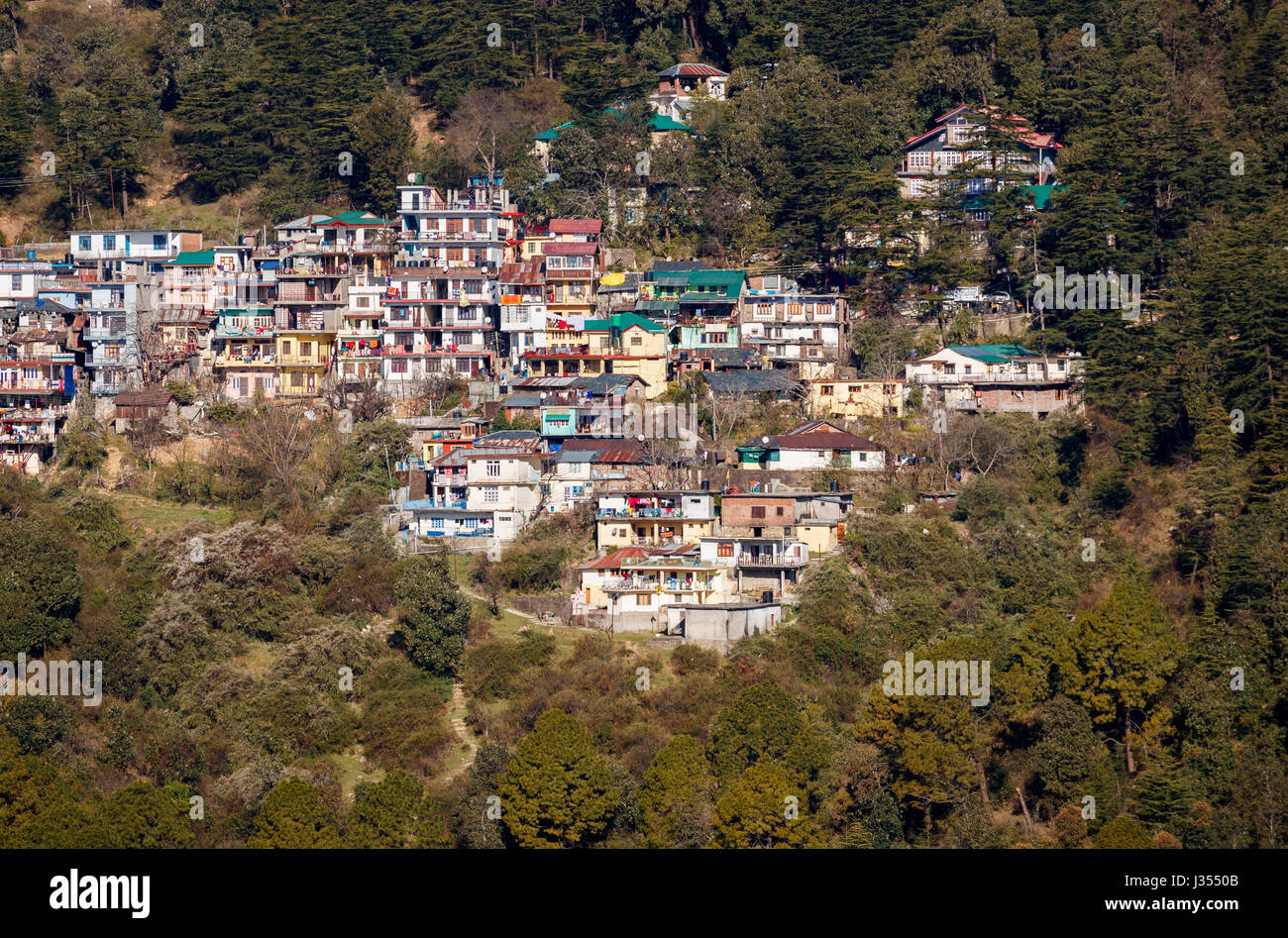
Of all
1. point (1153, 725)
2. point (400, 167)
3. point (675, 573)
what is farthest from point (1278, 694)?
point (400, 167)

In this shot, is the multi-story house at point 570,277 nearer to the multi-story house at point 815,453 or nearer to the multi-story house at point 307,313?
the multi-story house at point 307,313

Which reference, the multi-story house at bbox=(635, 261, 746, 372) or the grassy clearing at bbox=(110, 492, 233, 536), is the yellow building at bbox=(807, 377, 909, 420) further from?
the grassy clearing at bbox=(110, 492, 233, 536)

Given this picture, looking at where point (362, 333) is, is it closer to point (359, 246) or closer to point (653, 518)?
point (359, 246)

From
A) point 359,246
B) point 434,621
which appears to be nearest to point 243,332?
point 359,246

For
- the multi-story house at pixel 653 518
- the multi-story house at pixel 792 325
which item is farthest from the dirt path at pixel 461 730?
the multi-story house at pixel 792 325

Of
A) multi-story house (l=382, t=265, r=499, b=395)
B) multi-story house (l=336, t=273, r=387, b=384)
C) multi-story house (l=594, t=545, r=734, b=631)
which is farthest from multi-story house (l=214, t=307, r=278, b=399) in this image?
multi-story house (l=594, t=545, r=734, b=631)

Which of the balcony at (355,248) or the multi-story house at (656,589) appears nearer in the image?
the multi-story house at (656,589)

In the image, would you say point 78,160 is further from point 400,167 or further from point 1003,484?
point 1003,484
